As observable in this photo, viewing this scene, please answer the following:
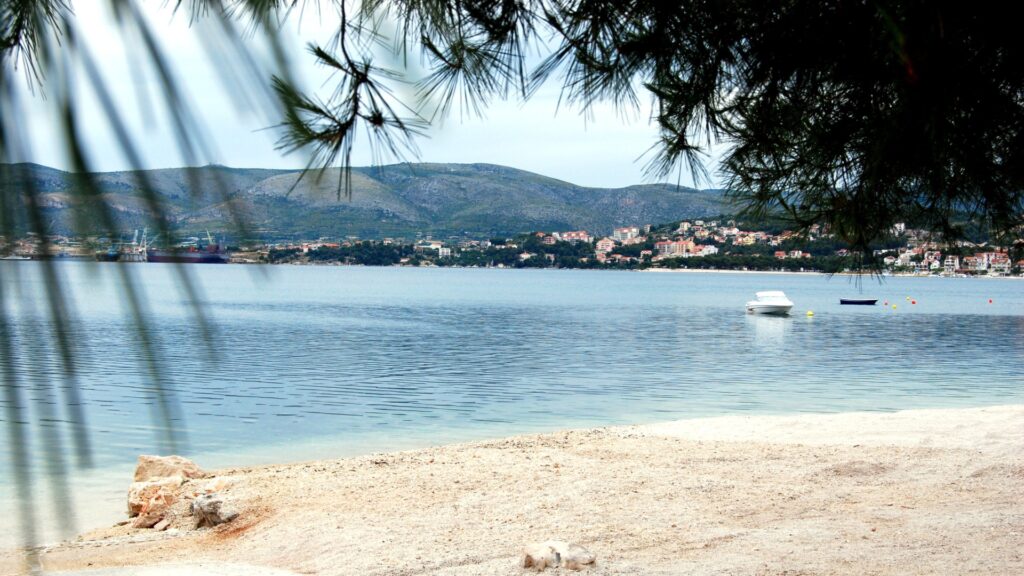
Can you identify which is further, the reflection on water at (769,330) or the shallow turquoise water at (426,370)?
the reflection on water at (769,330)

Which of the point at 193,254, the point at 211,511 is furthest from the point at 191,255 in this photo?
the point at 211,511

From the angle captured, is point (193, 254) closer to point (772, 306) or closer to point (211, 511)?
point (211, 511)

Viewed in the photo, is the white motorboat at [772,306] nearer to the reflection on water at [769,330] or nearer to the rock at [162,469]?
the reflection on water at [769,330]

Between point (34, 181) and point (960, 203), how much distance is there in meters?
6.35

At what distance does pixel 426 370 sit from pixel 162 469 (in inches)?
735

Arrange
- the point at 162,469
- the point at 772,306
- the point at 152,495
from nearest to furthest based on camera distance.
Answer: the point at 152,495
the point at 162,469
the point at 772,306

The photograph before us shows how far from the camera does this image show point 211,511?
899 centimetres

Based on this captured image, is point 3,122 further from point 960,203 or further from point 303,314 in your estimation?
point 303,314

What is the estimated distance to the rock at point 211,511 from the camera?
897cm

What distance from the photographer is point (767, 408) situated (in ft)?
71.7

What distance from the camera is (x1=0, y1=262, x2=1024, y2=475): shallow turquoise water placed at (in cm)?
60

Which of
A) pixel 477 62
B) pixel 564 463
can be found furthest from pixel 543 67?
pixel 564 463

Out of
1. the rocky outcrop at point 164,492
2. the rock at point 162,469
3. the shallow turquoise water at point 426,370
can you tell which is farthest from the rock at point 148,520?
the rock at point 162,469

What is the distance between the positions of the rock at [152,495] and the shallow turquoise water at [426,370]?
0.72 meters
